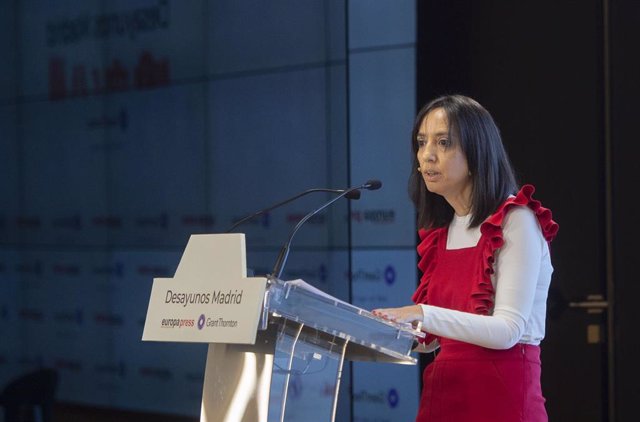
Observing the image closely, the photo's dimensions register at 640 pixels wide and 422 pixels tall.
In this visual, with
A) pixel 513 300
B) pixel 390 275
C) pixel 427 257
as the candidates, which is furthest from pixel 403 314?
pixel 390 275

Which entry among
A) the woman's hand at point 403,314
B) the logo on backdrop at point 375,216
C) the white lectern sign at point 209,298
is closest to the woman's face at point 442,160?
the woman's hand at point 403,314

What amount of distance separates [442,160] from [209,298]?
60 centimetres

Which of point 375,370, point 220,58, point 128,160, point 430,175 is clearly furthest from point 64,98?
point 430,175

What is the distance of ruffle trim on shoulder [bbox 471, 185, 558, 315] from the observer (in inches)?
87.3

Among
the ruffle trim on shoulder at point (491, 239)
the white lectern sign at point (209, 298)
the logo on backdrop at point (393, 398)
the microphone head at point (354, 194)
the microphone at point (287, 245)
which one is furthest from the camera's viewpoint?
the logo on backdrop at point (393, 398)

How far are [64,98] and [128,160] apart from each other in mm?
518

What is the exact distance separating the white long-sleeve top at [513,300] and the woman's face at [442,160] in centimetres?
15

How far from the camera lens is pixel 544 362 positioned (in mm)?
4371

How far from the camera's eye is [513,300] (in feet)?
7.09

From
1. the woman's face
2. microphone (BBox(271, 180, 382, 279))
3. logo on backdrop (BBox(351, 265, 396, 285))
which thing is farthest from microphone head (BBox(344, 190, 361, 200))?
logo on backdrop (BBox(351, 265, 396, 285))

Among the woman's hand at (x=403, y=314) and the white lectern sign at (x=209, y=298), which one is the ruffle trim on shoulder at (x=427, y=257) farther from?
the white lectern sign at (x=209, y=298)

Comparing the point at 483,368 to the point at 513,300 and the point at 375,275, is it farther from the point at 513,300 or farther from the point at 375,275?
the point at 375,275

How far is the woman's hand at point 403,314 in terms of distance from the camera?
211 centimetres

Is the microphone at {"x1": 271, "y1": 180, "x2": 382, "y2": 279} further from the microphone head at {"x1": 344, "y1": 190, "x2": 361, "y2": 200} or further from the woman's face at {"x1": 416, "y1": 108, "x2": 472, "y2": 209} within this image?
the woman's face at {"x1": 416, "y1": 108, "x2": 472, "y2": 209}
